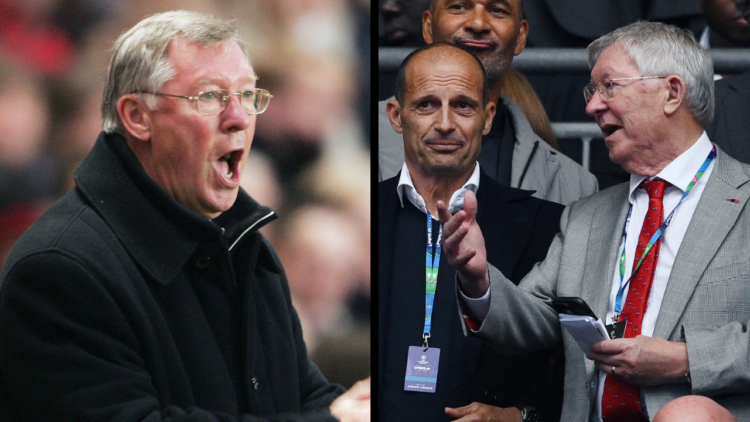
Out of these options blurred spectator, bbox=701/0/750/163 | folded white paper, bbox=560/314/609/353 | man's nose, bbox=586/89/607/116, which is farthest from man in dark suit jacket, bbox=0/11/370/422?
blurred spectator, bbox=701/0/750/163

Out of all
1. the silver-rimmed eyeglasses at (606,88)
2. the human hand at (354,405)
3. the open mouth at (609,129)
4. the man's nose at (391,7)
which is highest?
the man's nose at (391,7)

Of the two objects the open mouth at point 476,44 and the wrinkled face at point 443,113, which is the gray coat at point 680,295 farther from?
the open mouth at point 476,44

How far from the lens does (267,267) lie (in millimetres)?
3674

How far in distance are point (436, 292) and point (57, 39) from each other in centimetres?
174

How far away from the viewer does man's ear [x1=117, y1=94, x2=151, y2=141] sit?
3.46 meters

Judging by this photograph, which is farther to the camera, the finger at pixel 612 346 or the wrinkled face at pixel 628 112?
the wrinkled face at pixel 628 112

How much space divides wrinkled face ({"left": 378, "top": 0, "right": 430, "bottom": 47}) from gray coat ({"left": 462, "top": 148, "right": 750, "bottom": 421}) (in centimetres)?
105

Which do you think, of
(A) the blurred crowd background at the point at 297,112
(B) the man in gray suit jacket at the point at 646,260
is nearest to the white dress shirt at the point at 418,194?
(A) the blurred crowd background at the point at 297,112

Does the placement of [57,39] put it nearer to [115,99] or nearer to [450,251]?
[115,99]

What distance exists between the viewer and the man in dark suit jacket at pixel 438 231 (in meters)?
3.59

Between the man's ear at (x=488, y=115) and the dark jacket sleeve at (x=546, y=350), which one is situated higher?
the man's ear at (x=488, y=115)

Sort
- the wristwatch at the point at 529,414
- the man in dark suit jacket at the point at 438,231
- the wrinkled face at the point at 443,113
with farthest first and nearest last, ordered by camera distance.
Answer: the wrinkled face at the point at 443,113, the man in dark suit jacket at the point at 438,231, the wristwatch at the point at 529,414

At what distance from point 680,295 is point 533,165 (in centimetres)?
94

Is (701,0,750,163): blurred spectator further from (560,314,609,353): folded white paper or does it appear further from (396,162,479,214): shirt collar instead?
(560,314,609,353): folded white paper
